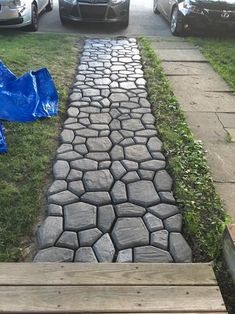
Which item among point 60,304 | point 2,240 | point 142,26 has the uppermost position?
point 60,304

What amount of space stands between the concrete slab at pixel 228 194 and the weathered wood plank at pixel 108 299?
1149 millimetres

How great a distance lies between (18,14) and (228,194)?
6.70 metres

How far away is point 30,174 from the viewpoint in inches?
153

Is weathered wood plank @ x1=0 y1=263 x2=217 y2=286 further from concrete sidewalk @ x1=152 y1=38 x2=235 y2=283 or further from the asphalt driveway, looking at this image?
the asphalt driveway

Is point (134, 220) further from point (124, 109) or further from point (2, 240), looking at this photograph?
point (124, 109)

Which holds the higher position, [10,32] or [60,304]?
[60,304]

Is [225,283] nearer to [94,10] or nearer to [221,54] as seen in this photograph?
[221,54]

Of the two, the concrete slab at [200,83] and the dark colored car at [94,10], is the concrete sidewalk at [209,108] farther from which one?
the dark colored car at [94,10]

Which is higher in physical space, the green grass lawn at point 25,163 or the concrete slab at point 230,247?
the concrete slab at point 230,247

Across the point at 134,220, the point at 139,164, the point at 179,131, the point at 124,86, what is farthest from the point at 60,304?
the point at 124,86

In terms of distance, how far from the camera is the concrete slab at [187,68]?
273 inches

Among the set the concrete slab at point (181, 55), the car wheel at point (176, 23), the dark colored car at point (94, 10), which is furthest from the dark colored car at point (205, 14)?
the dark colored car at point (94, 10)

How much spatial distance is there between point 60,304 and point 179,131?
2.97 meters

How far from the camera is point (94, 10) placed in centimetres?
912
